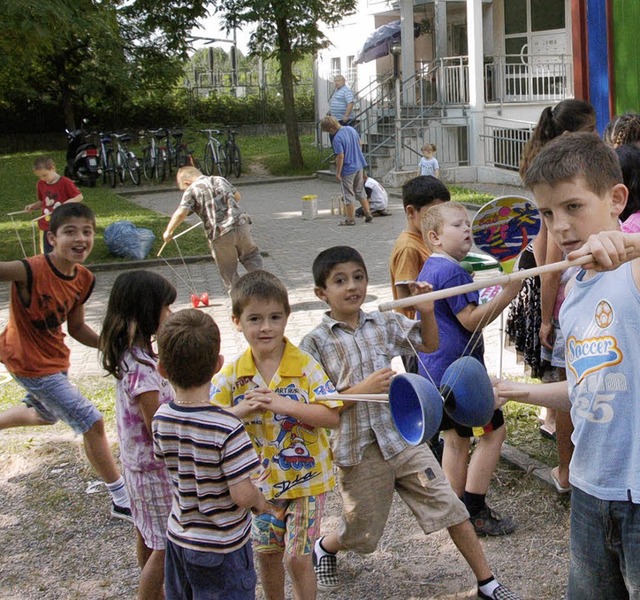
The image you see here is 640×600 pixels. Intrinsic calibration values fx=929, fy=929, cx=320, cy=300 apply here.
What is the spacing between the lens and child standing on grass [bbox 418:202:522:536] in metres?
4.19

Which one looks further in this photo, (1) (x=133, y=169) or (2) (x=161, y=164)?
(2) (x=161, y=164)

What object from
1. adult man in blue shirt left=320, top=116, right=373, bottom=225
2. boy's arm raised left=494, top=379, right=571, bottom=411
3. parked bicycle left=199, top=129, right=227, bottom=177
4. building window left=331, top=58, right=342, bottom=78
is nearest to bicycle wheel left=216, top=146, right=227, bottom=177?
parked bicycle left=199, top=129, right=227, bottom=177

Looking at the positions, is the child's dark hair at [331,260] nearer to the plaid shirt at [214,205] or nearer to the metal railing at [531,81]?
the plaid shirt at [214,205]

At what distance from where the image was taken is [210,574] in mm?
3234

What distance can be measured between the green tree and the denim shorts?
823 inches

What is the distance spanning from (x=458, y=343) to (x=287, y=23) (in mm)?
22356

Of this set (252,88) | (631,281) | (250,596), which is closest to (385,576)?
(250,596)

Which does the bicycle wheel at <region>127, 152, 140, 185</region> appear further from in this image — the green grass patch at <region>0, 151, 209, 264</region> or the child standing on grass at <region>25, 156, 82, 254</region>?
the child standing on grass at <region>25, 156, 82, 254</region>

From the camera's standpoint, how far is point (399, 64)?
27641 mm

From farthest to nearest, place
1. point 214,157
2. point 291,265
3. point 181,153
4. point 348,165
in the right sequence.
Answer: point 181,153 → point 214,157 → point 348,165 → point 291,265

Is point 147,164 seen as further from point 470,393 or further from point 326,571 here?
point 470,393

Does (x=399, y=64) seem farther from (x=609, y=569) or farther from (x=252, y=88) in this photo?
(x=609, y=569)

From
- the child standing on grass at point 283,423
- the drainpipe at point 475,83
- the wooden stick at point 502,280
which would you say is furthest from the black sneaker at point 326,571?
the drainpipe at point 475,83

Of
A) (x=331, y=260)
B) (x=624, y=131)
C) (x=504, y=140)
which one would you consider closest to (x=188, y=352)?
(x=331, y=260)
